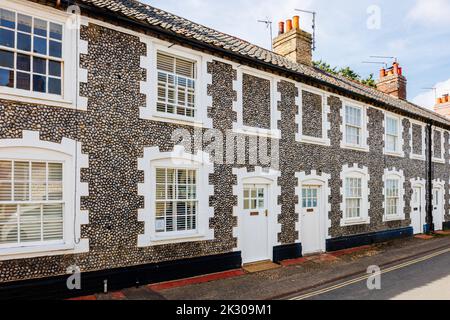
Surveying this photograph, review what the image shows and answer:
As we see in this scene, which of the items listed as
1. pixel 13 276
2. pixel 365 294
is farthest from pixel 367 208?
pixel 13 276

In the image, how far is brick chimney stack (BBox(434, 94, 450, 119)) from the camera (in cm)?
2691

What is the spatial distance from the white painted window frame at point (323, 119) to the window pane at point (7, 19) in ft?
29.4

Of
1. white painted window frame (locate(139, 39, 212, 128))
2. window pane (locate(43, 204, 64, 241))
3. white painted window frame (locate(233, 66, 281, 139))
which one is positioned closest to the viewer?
window pane (locate(43, 204, 64, 241))

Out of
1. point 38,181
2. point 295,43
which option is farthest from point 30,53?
point 295,43

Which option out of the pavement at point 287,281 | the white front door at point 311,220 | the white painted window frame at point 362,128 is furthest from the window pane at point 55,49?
the white painted window frame at point 362,128

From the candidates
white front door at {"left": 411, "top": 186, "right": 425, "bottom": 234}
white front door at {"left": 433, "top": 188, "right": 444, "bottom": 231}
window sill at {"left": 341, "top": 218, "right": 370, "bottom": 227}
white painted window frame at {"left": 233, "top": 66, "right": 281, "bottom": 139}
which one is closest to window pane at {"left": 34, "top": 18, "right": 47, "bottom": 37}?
white painted window frame at {"left": 233, "top": 66, "right": 281, "bottom": 139}

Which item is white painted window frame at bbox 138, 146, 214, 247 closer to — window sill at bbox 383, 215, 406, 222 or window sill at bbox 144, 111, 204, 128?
window sill at bbox 144, 111, 204, 128

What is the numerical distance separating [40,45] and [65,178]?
3014 millimetres

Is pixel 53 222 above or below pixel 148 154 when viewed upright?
below

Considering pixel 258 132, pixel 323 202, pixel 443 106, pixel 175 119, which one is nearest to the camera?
pixel 175 119

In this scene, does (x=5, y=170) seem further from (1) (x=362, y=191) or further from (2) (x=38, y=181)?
(1) (x=362, y=191)

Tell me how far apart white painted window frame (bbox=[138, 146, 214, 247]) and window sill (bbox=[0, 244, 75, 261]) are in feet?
5.73

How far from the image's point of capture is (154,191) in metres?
8.38

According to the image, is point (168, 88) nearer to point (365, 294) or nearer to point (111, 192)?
point (111, 192)
